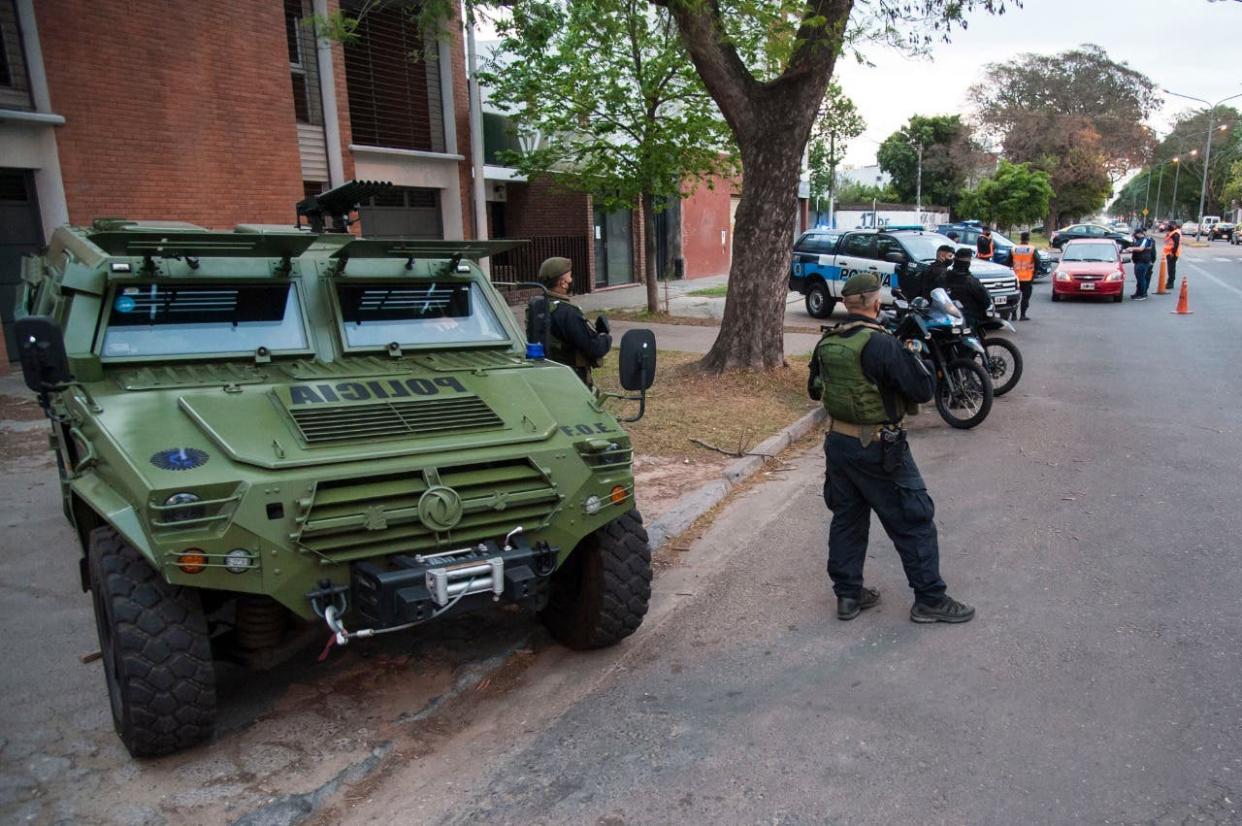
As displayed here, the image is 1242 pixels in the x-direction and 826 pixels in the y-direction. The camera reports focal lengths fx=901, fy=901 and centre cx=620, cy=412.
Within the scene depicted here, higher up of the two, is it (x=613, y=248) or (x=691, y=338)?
(x=613, y=248)

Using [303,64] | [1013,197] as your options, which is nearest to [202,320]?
[303,64]

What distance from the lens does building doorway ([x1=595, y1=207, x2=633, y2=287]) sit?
78.9ft

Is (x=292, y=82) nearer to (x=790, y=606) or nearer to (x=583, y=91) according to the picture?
(x=583, y=91)

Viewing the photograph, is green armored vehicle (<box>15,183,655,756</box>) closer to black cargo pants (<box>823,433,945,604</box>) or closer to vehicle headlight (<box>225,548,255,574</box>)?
vehicle headlight (<box>225,548,255,574</box>)

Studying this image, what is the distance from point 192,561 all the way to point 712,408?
274 inches

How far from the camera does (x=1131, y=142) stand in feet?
207

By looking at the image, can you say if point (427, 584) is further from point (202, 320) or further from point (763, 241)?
point (763, 241)

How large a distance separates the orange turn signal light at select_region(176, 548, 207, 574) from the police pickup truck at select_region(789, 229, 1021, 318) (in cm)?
1396

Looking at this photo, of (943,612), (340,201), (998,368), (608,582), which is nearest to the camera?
(608,582)

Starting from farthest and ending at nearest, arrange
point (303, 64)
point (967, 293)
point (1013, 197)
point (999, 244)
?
point (1013, 197) < point (999, 244) < point (303, 64) < point (967, 293)

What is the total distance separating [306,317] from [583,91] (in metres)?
12.0

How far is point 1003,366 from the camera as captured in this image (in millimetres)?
10273

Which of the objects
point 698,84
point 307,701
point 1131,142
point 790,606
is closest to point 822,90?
point 698,84

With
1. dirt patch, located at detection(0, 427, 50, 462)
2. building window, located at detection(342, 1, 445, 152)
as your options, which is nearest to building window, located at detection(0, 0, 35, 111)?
dirt patch, located at detection(0, 427, 50, 462)
